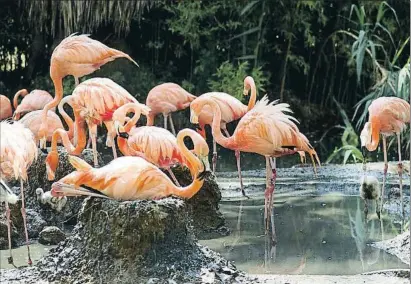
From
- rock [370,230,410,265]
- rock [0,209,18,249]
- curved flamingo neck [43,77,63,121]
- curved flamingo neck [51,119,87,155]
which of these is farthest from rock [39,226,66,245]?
rock [370,230,410,265]

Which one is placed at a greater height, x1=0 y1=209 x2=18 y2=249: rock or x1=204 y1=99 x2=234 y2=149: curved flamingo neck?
x1=204 y1=99 x2=234 y2=149: curved flamingo neck

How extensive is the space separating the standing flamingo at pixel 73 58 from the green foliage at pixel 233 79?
332 cm

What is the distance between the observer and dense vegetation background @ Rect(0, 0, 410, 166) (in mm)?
8062

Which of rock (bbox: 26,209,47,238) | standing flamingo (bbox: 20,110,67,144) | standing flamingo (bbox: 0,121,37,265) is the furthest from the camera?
standing flamingo (bbox: 20,110,67,144)

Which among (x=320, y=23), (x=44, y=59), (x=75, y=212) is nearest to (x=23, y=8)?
(x=44, y=59)

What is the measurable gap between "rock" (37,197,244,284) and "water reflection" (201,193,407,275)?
0.45 m

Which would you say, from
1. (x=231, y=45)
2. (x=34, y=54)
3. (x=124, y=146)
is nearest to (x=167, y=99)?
(x=124, y=146)

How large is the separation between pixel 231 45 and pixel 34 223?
496cm

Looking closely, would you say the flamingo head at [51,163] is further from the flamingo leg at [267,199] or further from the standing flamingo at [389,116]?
the standing flamingo at [389,116]

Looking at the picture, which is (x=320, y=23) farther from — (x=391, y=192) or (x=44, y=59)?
(x=391, y=192)

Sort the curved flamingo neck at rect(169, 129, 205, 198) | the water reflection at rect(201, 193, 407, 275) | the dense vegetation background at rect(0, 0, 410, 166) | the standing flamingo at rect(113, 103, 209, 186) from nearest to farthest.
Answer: the curved flamingo neck at rect(169, 129, 205, 198)
the water reflection at rect(201, 193, 407, 275)
the standing flamingo at rect(113, 103, 209, 186)
the dense vegetation background at rect(0, 0, 410, 166)

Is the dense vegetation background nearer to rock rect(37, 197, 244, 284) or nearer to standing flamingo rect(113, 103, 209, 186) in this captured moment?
standing flamingo rect(113, 103, 209, 186)

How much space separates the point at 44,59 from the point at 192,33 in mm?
1845

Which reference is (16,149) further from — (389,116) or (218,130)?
(389,116)
